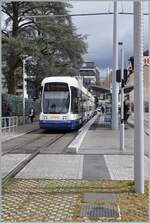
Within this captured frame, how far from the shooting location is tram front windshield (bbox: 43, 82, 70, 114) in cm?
3328

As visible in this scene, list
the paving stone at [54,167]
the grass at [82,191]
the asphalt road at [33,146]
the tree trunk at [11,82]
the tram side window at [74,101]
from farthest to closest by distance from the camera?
the tree trunk at [11,82], the tram side window at [74,101], the asphalt road at [33,146], the paving stone at [54,167], the grass at [82,191]

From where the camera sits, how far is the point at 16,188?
34.3 feet

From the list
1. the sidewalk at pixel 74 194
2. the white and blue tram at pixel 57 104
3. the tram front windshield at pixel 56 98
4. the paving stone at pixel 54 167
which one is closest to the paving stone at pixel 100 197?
the sidewalk at pixel 74 194

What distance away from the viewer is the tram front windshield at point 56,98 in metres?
33.3

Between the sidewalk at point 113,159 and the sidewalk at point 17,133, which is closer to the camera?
the sidewalk at point 113,159

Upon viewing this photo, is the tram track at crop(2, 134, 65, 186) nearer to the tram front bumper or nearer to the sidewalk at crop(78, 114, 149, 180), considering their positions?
the sidewalk at crop(78, 114, 149, 180)

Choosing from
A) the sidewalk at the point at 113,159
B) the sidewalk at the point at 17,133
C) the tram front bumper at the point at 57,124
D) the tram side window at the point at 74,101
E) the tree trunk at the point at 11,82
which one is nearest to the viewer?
the sidewalk at the point at 113,159

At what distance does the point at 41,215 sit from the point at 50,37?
1637 inches

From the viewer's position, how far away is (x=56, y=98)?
1310 inches

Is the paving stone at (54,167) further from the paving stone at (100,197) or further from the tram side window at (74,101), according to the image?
the tram side window at (74,101)

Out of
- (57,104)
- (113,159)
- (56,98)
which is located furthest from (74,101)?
(113,159)

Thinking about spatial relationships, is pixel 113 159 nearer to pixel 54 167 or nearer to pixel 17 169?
pixel 54 167

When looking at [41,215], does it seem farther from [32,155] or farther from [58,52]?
[58,52]

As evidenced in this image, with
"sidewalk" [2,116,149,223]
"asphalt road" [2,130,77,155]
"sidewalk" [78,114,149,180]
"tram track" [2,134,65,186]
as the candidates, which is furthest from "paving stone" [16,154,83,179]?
"asphalt road" [2,130,77,155]
